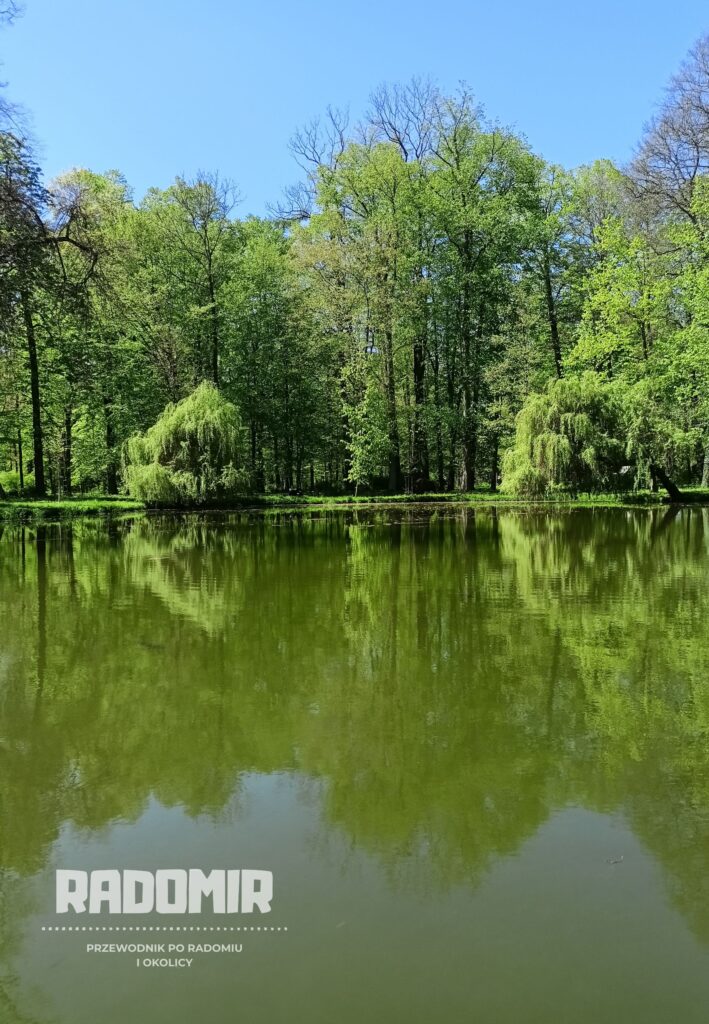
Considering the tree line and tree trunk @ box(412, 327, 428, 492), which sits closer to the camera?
the tree line

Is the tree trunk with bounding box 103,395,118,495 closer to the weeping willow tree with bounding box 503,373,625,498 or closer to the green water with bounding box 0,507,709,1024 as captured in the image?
the weeping willow tree with bounding box 503,373,625,498

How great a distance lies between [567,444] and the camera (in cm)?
2345

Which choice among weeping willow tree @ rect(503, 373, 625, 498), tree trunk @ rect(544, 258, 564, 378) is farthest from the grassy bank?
tree trunk @ rect(544, 258, 564, 378)

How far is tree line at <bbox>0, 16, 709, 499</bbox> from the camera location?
987 inches

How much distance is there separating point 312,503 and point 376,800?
2706cm

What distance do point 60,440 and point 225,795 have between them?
117ft

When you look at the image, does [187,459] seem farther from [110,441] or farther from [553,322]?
[553,322]

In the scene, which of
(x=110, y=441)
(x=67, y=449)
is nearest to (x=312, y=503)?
(x=110, y=441)

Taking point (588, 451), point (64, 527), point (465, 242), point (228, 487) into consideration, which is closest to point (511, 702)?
A: point (64, 527)

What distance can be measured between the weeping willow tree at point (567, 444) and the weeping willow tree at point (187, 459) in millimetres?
9587

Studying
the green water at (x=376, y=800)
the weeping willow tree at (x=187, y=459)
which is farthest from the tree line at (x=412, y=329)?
the green water at (x=376, y=800)

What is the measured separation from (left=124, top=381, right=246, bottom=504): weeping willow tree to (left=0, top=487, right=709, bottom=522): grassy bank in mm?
1162

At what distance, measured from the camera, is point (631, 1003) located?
1960 mm

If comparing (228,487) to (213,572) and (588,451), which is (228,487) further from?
(213,572)
